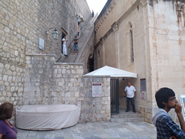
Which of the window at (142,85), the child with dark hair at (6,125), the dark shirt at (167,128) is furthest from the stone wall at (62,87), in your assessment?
the dark shirt at (167,128)

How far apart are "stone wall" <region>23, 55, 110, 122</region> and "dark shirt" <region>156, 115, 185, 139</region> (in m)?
5.95

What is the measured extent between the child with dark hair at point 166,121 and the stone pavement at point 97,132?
4.09 metres

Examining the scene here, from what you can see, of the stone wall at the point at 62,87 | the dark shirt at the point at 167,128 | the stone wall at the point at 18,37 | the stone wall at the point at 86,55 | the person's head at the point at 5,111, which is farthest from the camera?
the stone wall at the point at 86,55

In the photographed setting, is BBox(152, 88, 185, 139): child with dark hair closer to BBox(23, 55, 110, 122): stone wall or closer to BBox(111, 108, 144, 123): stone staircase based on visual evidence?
BBox(23, 55, 110, 122): stone wall

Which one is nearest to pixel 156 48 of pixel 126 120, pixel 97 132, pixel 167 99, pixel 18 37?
pixel 126 120

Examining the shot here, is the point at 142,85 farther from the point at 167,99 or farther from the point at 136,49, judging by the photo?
the point at 167,99

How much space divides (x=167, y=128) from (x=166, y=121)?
8cm

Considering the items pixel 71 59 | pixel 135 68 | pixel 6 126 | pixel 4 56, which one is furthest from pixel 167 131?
pixel 71 59

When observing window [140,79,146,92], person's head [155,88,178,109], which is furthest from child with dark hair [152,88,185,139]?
window [140,79,146,92]

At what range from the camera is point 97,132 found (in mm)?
6355

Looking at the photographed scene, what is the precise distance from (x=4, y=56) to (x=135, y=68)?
6.91 metres

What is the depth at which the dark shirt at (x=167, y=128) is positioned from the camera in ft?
6.32

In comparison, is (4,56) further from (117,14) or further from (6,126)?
(117,14)

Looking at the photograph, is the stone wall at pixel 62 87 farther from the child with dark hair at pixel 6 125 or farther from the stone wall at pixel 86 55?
the stone wall at pixel 86 55
